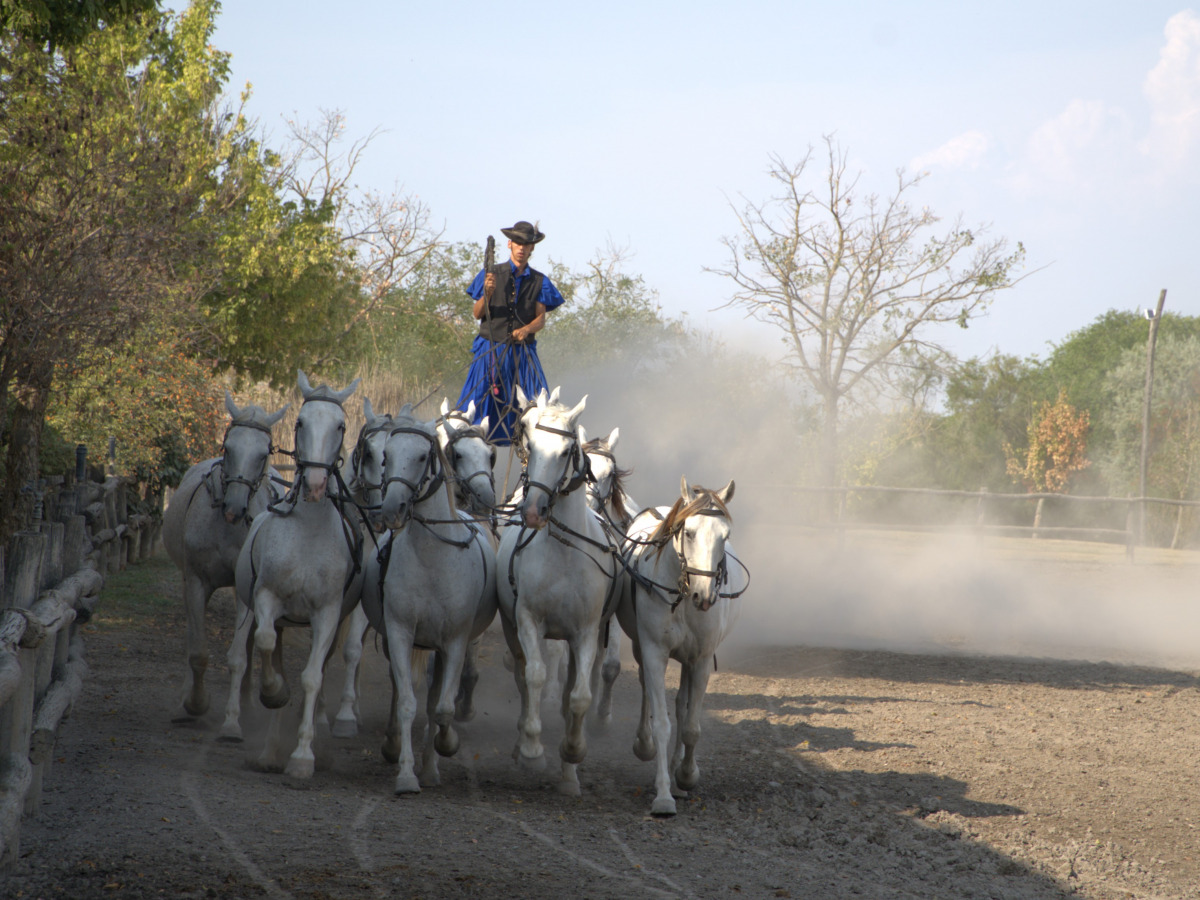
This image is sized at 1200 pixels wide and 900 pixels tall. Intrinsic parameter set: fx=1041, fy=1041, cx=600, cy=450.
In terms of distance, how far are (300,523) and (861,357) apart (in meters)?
28.1

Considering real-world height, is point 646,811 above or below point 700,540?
below

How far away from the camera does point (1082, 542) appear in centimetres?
2688

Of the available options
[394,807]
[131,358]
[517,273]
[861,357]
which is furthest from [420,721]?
[861,357]

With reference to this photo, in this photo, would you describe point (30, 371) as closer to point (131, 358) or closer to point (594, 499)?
point (131, 358)

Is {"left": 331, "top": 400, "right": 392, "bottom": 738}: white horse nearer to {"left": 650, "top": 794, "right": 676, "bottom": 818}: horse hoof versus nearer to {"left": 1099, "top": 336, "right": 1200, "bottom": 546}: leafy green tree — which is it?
{"left": 650, "top": 794, "right": 676, "bottom": 818}: horse hoof

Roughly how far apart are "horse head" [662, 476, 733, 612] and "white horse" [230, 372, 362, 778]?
2008 millimetres

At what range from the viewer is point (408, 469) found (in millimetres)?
5840

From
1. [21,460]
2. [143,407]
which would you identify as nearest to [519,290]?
[21,460]

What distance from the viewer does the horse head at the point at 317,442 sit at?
5796 millimetres

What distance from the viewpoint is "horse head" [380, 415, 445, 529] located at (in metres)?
5.69

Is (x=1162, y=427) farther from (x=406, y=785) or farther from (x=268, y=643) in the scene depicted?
(x=268, y=643)

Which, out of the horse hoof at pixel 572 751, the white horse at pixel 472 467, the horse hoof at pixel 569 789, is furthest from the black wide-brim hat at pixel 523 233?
the horse hoof at pixel 569 789

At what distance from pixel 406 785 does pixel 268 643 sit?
1.13 metres

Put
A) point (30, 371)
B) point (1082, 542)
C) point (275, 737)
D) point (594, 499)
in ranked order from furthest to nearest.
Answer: point (1082, 542) < point (30, 371) < point (594, 499) < point (275, 737)
